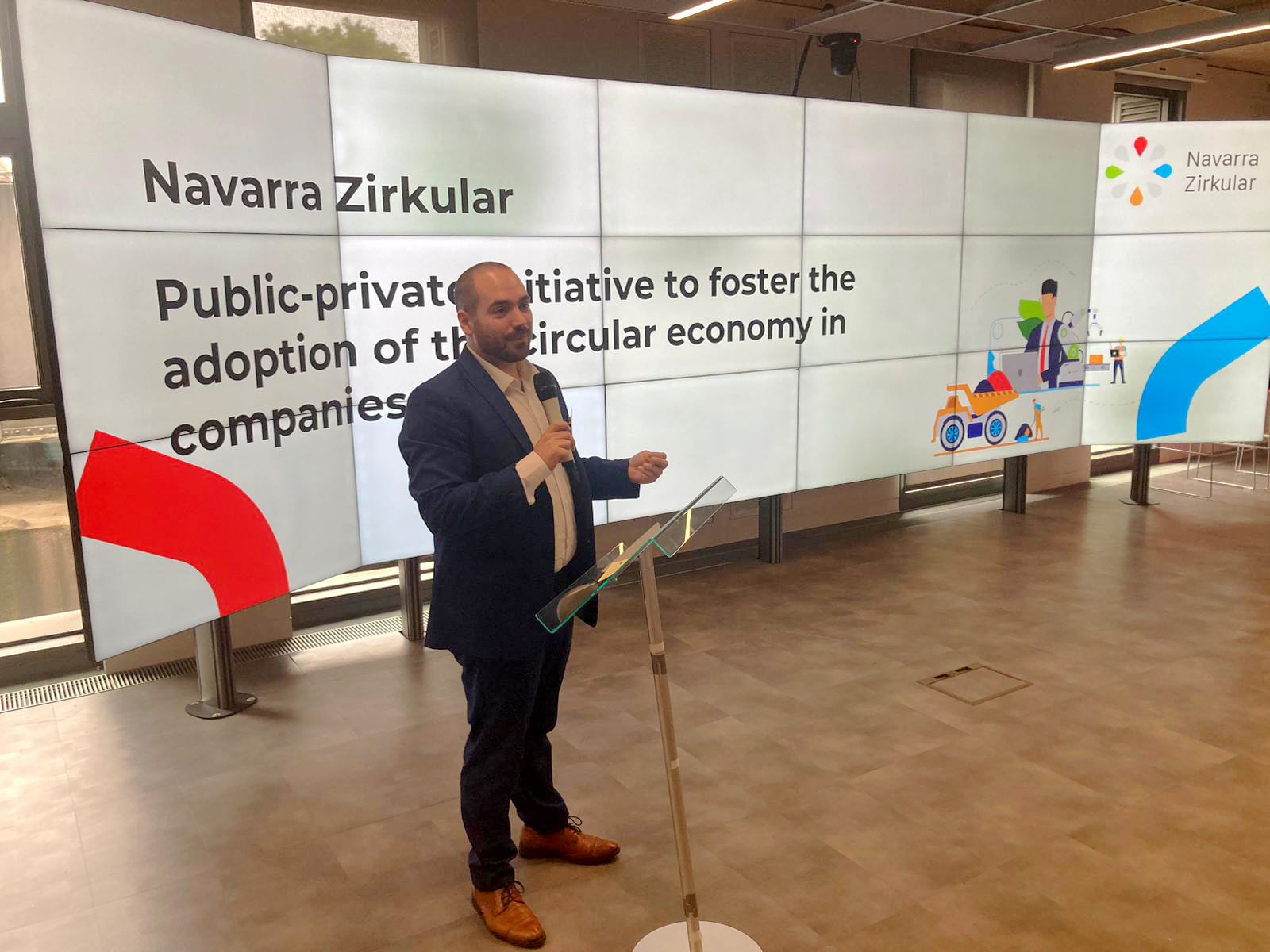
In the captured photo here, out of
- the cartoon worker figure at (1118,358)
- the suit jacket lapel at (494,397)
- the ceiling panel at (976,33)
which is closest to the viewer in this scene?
the suit jacket lapel at (494,397)

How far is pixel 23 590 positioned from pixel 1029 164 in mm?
6501

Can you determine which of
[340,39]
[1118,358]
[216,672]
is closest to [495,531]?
[216,672]

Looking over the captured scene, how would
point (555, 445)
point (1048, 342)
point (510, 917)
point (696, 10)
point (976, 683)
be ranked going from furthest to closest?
point (1048, 342) → point (696, 10) → point (976, 683) → point (510, 917) → point (555, 445)

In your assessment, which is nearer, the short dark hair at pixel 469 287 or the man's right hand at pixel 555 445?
the man's right hand at pixel 555 445

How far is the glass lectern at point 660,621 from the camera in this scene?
2041 millimetres

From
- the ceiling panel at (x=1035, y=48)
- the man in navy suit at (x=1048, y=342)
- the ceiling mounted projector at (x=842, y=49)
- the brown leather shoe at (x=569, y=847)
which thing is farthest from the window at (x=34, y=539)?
the ceiling panel at (x=1035, y=48)

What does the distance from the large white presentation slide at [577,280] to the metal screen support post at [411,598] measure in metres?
0.38

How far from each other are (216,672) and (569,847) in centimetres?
204

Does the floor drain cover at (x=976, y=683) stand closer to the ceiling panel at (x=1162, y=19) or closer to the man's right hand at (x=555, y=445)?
the man's right hand at (x=555, y=445)

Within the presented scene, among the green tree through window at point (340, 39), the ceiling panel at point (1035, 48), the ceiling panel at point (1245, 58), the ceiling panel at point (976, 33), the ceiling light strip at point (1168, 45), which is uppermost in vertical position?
the ceiling panel at point (1245, 58)

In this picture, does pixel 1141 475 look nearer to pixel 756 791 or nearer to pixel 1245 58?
pixel 1245 58

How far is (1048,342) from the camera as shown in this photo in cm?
712

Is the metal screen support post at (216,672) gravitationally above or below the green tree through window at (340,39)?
below

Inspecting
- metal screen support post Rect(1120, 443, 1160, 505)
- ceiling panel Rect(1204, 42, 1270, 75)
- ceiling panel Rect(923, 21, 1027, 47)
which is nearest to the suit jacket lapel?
ceiling panel Rect(923, 21, 1027, 47)
